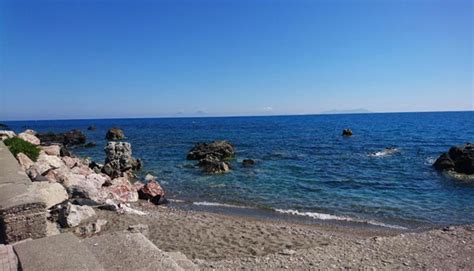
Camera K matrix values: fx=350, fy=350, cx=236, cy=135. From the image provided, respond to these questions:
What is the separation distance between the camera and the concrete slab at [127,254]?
5125mm

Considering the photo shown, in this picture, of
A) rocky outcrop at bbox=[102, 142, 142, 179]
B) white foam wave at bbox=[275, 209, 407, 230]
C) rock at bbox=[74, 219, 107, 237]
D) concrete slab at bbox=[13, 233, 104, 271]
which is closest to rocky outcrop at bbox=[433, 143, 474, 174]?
white foam wave at bbox=[275, 209, 407, 230]

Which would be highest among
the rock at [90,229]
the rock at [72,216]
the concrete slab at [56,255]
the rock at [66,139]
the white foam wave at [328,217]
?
the concrete slab at [56,255]

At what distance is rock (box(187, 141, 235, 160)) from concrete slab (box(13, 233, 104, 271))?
84.6ft

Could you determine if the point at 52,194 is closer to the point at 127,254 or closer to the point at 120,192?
the point at 120,192

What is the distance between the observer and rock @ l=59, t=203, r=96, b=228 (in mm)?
10031

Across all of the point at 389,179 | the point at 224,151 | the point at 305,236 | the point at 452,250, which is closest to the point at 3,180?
the point at 305,236

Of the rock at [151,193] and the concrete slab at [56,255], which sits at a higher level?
the concrete slab at [56,255]

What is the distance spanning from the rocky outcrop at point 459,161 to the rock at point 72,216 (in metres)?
23.9

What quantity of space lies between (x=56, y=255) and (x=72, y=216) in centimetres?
565

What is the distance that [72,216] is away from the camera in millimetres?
10203

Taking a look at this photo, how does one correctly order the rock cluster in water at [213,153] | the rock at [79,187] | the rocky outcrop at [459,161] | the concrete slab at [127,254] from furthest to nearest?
1. the rock cluster in water at [213,153]
2. the rocky outcrop at [459,161]
3. the rock at [79,187]
4. the concrete slab at [127,254]

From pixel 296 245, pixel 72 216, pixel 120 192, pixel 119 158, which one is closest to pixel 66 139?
pixel 119 158

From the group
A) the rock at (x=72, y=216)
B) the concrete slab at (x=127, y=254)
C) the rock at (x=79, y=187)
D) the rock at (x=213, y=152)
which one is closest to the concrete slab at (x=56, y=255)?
the concrete slab at (x=127, y=254)

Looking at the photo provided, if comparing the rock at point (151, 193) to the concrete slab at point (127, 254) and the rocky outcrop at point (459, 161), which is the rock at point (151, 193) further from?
the rocky outcrop at point (459, 161)
